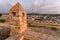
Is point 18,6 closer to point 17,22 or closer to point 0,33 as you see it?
point 17,22

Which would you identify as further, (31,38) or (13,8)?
(13,8)

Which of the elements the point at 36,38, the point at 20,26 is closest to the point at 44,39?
the point at 36,38

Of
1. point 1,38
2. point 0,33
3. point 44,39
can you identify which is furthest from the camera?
point 0,33

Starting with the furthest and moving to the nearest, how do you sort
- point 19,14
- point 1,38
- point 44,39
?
point 1,38 → point 19,14 → point 44,39

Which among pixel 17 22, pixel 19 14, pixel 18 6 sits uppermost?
pixel 18 6

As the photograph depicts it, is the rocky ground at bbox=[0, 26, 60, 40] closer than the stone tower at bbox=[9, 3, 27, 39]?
Yes

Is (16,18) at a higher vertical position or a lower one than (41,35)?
higher

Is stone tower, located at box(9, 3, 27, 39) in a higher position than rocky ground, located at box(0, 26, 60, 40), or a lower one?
higher

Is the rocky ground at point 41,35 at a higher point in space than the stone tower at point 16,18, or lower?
lower

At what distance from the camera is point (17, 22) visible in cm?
610

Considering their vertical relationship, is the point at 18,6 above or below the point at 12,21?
above

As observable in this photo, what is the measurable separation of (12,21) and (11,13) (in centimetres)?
43

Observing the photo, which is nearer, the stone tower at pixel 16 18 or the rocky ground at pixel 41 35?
the rocky ground at pixel 41 35

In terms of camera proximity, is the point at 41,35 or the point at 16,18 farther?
the point at 16,18
